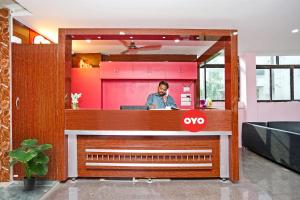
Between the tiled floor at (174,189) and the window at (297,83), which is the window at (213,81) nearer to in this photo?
the window at (297,83)

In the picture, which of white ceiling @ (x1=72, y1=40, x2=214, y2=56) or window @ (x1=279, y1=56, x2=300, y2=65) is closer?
white ceiling @ (x1=72, y1=40, x2=214, y2=56)

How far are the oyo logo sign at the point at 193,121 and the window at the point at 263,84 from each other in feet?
15.0

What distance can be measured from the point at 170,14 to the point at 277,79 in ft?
17.5

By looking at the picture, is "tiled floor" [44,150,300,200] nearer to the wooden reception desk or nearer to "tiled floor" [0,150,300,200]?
"tiled floor" [0,150,300,200]

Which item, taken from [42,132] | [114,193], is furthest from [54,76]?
[114,193]

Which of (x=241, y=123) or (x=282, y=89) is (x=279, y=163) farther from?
(x=282, y=89)

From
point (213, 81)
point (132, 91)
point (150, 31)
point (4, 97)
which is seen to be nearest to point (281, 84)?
point (213, 81)

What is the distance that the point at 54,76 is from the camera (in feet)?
13.5

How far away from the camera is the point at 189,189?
12.4ft

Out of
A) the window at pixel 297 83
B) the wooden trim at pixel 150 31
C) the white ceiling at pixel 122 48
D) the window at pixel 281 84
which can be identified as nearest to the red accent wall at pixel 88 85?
the white ceiling at pixel 122 48

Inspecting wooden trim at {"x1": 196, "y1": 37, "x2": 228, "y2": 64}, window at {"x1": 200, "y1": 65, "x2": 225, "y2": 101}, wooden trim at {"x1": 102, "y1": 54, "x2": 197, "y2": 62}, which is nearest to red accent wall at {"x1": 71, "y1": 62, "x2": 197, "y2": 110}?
wooden trim at {"x1": 196, "y1": 37, "x2": 228, "y2": 64}

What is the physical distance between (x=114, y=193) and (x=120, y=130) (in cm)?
98

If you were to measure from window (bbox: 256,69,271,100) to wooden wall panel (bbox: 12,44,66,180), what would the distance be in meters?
6.19

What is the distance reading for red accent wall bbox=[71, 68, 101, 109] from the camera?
6.87 meters
